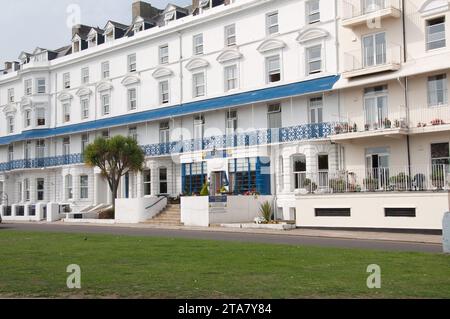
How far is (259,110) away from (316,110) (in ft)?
13.1

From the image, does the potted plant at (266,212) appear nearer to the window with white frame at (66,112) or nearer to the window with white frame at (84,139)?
the window with white frame at (84,139)

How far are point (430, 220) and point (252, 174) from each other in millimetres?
12212

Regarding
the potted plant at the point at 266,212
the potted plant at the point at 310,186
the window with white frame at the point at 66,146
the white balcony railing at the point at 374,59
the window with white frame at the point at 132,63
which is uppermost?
the window with white frame at the point at 132,63

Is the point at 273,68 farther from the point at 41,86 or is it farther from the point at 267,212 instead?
the point at 41,86

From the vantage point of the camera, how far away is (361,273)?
1113 centimetres

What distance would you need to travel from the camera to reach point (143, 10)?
46.6 meters

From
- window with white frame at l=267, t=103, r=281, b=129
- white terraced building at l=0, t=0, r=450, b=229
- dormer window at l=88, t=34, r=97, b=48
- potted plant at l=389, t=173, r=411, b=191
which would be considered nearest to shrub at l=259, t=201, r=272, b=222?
white terraced building at l=0, t=0, r=450, b=229

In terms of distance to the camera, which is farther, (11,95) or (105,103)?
(11,95)

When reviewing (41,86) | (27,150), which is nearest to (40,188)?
(27,150)

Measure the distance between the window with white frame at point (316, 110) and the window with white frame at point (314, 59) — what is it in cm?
157

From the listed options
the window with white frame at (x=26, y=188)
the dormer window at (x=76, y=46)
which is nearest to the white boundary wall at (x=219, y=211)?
the dormer window at (x=76, y=46)

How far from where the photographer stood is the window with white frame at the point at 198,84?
126ft

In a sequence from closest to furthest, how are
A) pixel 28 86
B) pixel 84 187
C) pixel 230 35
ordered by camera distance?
pixel 230 35 → pixel 84 187 → pixel 28 86

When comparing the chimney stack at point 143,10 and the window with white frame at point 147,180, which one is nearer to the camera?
the window with white frame at point 147,180
